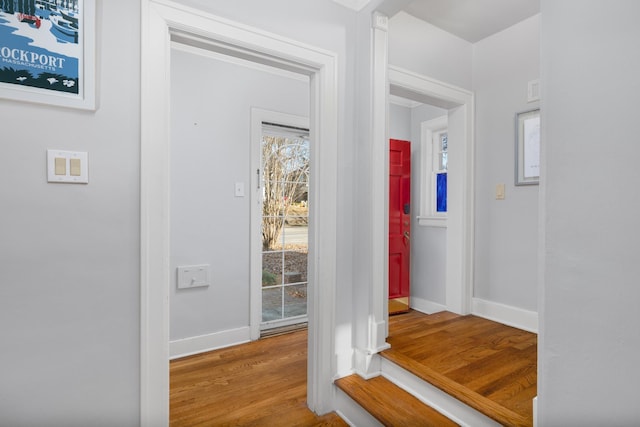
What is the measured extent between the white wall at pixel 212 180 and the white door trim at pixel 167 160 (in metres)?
1.11

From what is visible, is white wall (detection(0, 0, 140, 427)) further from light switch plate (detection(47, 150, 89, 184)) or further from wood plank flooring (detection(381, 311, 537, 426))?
wood plank flooring (detection(381, 311, 537, 426))

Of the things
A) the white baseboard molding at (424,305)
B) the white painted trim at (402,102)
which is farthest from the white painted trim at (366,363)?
the white painted trim at (402,102)

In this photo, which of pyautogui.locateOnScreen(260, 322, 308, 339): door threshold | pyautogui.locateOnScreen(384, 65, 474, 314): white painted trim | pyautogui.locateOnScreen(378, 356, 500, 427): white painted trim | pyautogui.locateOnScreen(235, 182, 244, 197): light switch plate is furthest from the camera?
pyautogui.locateOnScreen(260, 322, 308, 339): door threshold

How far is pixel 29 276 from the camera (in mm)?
1179

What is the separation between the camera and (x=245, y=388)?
83.2 inches

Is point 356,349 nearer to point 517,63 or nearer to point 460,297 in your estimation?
point 460,297

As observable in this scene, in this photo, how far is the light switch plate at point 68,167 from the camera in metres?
1.20

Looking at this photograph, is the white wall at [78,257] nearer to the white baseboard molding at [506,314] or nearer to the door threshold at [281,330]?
the door threshold at [281,330]

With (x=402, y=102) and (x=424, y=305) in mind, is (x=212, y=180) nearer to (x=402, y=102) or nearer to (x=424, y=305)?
(x=402, y=102)

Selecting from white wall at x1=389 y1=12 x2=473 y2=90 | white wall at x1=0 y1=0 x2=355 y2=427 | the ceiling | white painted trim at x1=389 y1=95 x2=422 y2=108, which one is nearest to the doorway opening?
white painted trim at x1=389 y1=95 x2=422 y2=108

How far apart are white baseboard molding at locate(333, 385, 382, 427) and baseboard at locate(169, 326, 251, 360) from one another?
1213mm

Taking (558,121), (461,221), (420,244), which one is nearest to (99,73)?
(558,121)

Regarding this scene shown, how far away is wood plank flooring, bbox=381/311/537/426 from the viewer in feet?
4.71

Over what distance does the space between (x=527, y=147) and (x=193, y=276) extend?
2654 millimetres
